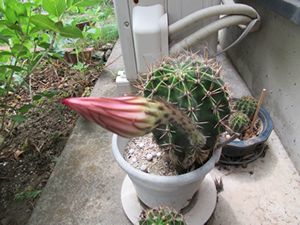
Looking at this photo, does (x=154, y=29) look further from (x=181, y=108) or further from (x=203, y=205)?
(x=203, y=205)

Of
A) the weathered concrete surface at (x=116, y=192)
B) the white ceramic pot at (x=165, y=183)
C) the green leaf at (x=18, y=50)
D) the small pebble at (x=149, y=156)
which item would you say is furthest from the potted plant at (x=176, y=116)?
the green leaf at (x=18, y=50)

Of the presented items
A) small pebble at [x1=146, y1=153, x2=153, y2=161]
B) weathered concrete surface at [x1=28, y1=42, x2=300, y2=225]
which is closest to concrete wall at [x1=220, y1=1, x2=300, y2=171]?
weathered concrete surface at [x1=28, y1=42, x2=300, y2=225]

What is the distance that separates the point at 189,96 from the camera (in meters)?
0.67

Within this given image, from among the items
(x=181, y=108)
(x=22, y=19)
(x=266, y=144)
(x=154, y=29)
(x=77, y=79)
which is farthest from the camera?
(x=77, y=79)

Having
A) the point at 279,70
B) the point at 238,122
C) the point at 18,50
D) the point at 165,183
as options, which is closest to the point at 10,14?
the point at 18,50

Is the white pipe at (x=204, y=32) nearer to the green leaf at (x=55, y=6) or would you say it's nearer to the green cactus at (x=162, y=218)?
the green leaf at (x=55, y=6)

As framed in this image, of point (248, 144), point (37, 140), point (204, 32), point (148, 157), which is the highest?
point (204, 32)

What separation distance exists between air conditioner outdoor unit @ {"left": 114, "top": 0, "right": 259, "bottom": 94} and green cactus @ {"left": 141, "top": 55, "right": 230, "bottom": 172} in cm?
39

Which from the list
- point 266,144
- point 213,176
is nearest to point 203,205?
point 213,176

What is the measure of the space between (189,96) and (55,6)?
551mm

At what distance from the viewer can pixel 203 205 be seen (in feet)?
3.30

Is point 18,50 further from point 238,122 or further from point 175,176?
point 238,122

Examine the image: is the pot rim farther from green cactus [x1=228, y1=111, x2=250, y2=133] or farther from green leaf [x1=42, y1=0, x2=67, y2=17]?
green leaf [x1=42, y1=0, x2=67, y2=17]

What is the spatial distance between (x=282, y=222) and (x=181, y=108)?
0.67 m
